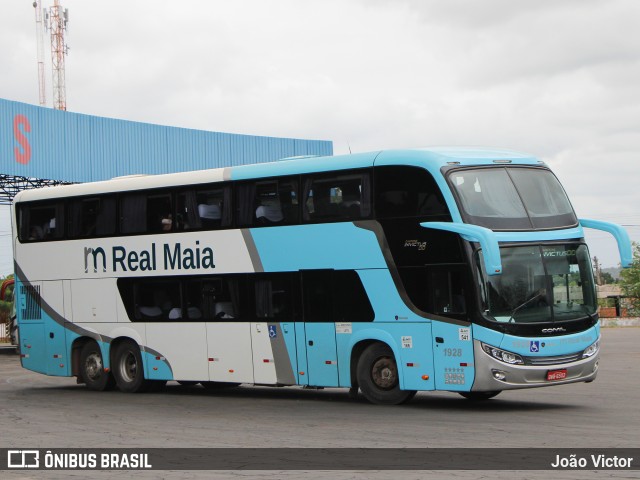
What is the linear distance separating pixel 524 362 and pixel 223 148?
3490 centimetres

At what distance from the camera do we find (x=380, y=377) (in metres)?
18.0

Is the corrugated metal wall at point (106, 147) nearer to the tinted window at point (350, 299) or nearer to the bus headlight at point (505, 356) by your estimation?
the tinted window at point (350, 299)

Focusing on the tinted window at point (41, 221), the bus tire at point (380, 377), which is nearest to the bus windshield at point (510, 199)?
the bus tire at point (380, 377)

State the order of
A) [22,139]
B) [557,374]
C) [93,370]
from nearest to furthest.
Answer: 1. [557,374]
2. [93,370]
3. [22,139]

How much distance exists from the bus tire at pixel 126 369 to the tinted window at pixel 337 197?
218 inches

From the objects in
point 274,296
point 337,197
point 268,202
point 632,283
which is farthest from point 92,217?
point 632,283

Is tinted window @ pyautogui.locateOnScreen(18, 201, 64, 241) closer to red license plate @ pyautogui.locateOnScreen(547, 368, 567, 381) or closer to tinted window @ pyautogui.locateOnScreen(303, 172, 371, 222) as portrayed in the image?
tinted window @ pyautogui.locateOnScreen(303, 172, 371, 222)

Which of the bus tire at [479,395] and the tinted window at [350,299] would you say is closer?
the tinted window at [350,299]

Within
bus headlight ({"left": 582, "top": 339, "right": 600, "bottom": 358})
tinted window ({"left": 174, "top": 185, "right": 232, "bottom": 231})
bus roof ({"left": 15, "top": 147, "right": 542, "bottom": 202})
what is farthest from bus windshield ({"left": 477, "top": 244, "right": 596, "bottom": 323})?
tinted window ({"left": 174, "top": 185, "right": 232, "bottom": 231})

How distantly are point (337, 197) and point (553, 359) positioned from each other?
4304 mm

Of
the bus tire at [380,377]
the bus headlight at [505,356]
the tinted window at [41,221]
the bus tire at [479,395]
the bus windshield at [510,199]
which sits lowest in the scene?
the bus tire at [479,395]

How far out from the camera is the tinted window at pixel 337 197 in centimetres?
1786

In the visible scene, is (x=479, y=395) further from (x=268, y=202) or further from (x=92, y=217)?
(x=92, y=217)
